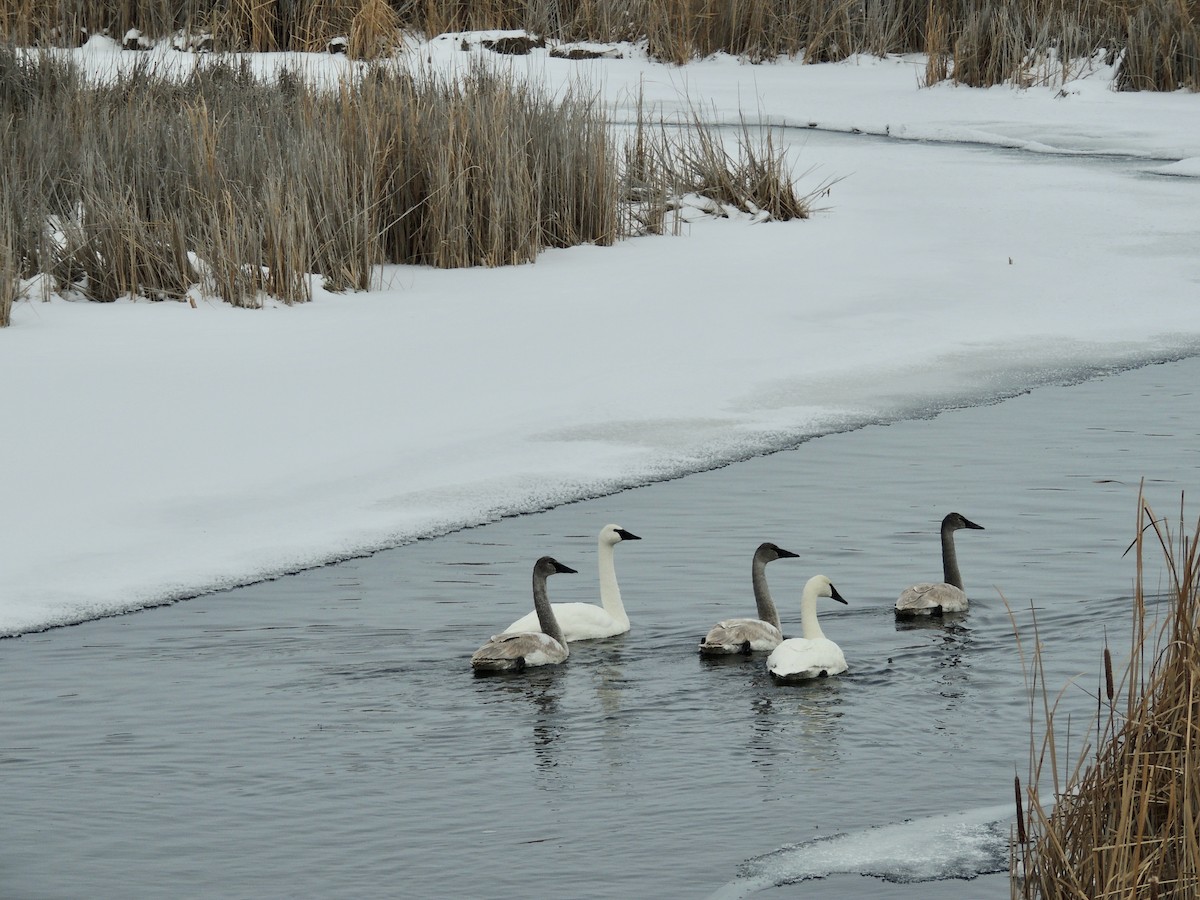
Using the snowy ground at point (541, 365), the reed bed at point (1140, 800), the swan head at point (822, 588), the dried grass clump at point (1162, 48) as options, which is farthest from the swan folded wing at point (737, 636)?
the dried grass clump at point (1162, 48)

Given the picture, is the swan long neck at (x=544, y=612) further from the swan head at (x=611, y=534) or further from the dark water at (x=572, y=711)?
the swan head at (x=611, y=534)

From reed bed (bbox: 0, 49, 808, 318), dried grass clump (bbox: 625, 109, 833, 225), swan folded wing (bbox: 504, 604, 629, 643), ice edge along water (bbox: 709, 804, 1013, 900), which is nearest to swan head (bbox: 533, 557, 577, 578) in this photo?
Result: swan folded wing (bbox: 504, 604, 629, 643)

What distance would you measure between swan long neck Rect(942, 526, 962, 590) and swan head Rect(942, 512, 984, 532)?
0.04 m

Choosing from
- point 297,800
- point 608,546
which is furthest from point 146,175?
point 297,800

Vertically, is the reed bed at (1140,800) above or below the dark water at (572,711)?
above

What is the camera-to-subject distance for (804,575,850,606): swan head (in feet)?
20.6

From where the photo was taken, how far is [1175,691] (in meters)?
3.41

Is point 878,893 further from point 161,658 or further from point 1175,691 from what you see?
point 161,658

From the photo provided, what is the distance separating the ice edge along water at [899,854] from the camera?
431 centimetres

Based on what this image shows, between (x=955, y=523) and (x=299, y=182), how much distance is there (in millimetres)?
6241

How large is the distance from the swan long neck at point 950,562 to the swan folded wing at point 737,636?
3.12 ft

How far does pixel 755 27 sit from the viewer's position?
22.3 meters

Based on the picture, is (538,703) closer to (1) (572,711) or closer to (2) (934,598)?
(1) (572,711)

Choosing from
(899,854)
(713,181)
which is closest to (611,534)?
(899,854)
